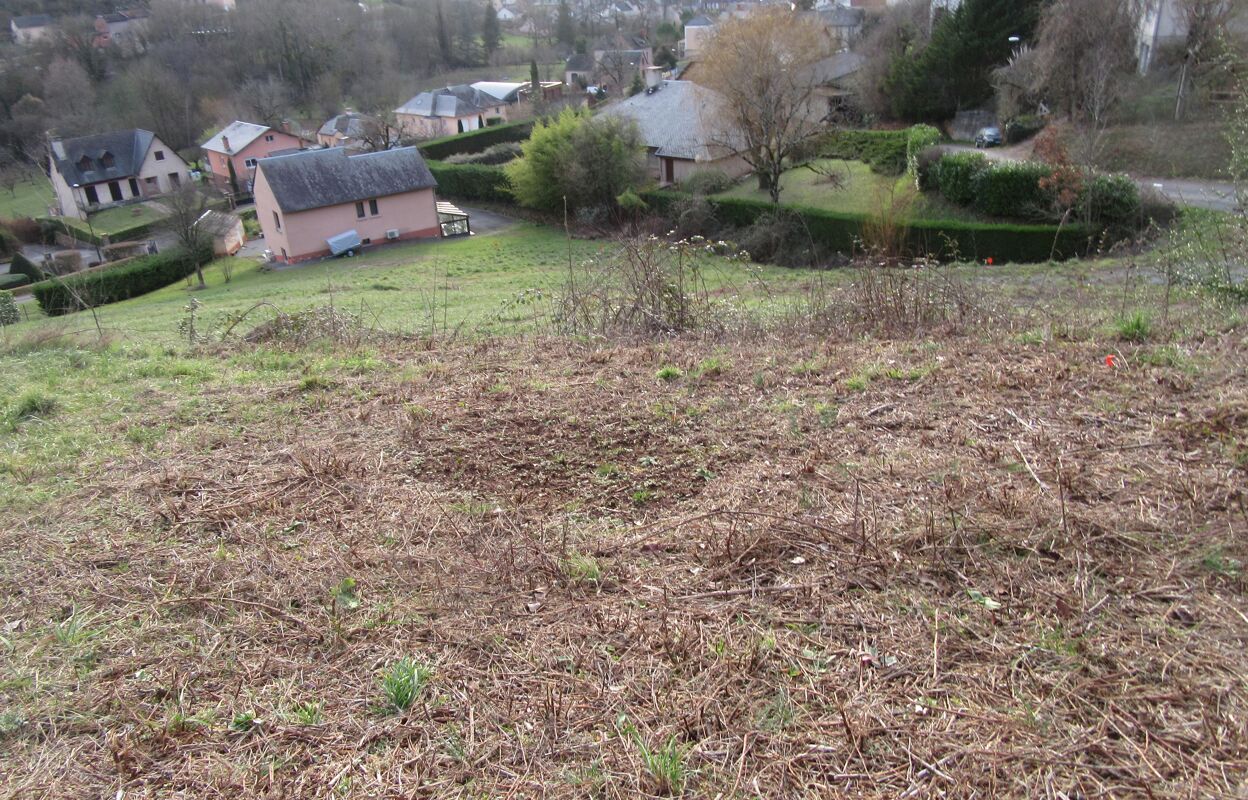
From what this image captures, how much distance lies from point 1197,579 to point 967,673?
99 cm

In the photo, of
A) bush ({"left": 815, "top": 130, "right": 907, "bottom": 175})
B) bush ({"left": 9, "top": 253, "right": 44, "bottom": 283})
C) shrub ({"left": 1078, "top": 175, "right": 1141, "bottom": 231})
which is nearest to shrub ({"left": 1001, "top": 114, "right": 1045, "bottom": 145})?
bush ({"left": 815, "top": 130, "right": 907, "bottom": 175})

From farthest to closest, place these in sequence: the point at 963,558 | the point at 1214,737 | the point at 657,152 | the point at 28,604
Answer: the point at 657,152 < the point at 28,604 < the point at 963,558 < the point at 1214,737

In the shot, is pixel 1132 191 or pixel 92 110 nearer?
pixel 1132 191

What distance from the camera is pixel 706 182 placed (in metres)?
29.3

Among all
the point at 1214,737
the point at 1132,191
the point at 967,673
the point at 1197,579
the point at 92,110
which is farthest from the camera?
the point at 92,110

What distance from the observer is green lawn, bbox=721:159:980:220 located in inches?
890

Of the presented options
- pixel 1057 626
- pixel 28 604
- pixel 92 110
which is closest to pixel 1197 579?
pixel 1057 626

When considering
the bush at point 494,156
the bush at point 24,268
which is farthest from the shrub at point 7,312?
the bush at point 494,156

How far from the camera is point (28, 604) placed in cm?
341

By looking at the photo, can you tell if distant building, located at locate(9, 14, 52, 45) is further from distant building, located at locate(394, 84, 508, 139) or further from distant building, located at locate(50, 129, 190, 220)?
distant building, located at locate(394, 84, 508, 139)

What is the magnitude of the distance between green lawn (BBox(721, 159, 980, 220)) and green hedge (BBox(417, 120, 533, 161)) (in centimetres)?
1932

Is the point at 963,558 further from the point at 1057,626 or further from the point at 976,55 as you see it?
the point at 976,55

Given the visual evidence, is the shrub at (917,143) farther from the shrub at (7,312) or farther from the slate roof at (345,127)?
the slate roof at (345,127)

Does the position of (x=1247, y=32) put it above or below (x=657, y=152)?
above
